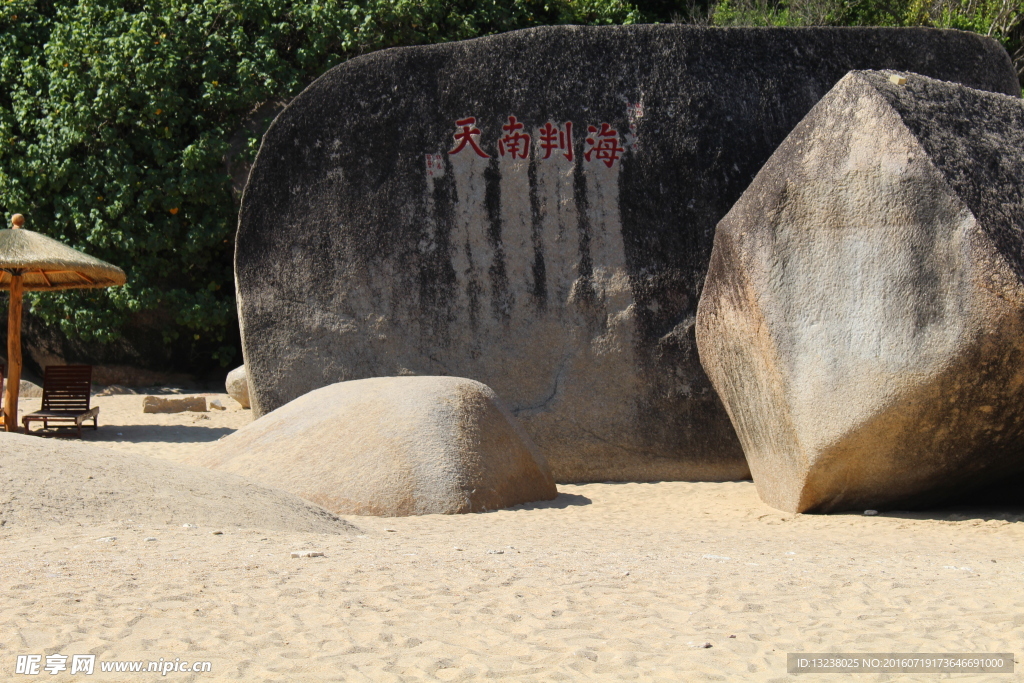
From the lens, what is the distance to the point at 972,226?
14.9 ft

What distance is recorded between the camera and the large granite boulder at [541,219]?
661 cm

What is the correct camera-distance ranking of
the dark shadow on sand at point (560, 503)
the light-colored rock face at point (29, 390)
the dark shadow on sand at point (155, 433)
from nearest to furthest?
the dark shadow on sand at point (560, 503)
the dark shadow on sand at point (155, 433)
the light-colored rock face at point (29, 390)

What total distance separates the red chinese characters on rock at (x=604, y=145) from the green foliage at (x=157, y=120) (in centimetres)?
519

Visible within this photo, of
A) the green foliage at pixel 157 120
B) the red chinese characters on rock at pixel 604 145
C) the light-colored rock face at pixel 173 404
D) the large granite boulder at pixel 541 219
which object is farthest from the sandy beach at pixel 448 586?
the green foliage at pixel 157 120

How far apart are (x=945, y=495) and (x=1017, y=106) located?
85.2 inches

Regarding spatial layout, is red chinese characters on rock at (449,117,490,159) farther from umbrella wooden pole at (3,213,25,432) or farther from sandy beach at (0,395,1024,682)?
umbrella wooden pole at (3,213,25,432)

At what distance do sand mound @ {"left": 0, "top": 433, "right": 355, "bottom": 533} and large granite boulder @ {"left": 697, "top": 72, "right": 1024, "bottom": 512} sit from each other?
2.42 m

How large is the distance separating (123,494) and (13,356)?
17.0 feet

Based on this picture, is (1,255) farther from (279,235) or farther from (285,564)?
(285,564)

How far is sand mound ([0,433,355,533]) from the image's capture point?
3.75 meters

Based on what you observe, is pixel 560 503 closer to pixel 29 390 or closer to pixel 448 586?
pixel 448 586

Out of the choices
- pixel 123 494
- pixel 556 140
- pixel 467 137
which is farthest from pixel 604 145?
pixel 123 494
